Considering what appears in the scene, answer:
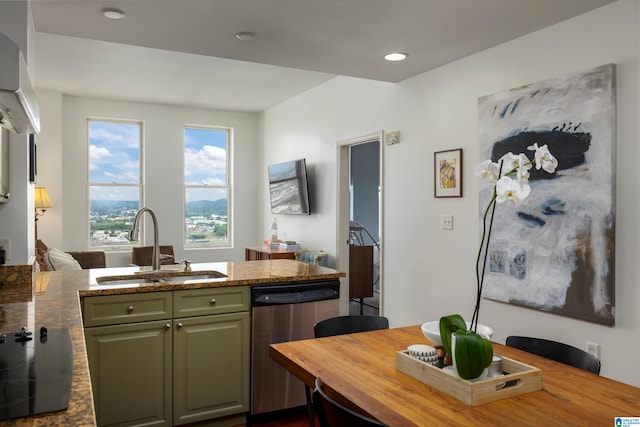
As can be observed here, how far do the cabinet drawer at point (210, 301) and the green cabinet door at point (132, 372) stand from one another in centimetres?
12

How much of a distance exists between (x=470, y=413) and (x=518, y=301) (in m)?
2.04

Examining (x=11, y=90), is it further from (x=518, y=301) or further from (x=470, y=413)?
(x=518, y=301)

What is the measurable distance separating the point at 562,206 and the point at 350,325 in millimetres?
1490

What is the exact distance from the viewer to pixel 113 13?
2.71m

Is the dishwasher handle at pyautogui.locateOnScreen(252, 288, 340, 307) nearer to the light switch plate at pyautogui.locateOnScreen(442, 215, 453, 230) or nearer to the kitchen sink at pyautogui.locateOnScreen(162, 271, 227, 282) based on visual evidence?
the kitchen sink at pyautogui.locateOnScreen(162, 271, 227, 282)

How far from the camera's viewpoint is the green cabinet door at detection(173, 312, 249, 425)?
2613mm

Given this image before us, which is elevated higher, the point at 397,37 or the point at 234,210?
the point at 397,37

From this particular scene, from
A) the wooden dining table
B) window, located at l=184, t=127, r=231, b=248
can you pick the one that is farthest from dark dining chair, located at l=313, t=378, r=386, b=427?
window, located at l=184, t=127, r=231, b=248

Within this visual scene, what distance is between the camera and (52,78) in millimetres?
5516

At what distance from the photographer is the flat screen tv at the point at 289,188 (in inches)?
229

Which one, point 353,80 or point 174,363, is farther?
point 353,80

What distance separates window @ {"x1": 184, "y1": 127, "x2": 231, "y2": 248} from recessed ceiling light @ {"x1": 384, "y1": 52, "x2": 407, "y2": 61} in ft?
14.5

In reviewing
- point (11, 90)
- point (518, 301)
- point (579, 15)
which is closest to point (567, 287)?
point (518, 301)

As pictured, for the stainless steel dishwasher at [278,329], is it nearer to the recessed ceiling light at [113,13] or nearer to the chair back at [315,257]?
the recessed ceiling light at [113,13]
